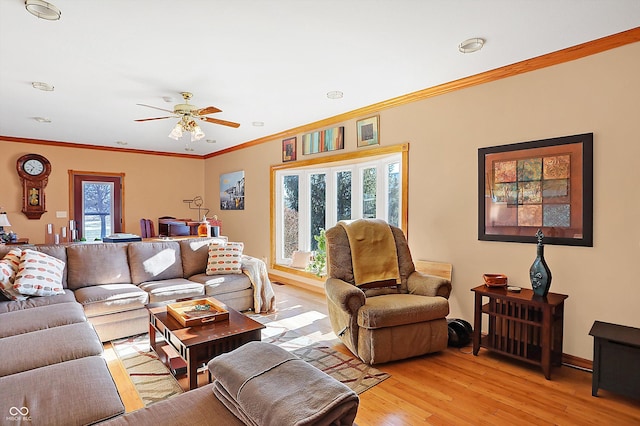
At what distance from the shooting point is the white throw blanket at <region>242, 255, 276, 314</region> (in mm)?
4074

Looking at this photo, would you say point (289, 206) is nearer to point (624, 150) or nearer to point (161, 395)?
point (161, 395)

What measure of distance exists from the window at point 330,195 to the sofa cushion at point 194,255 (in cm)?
166

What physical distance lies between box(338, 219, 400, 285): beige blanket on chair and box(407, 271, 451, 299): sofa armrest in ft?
0.49

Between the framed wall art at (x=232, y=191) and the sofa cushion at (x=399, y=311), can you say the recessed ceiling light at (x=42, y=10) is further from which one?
the framed wall art at (x=232, y=191)

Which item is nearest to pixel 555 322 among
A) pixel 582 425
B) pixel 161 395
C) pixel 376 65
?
pixel 582 425

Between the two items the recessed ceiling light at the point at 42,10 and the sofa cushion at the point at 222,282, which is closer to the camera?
the recessed ceiling light at the point at 42,10

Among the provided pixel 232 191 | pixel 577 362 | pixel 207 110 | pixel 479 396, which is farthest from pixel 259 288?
pixel 232 191

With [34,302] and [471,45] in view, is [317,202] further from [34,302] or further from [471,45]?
[34,302]

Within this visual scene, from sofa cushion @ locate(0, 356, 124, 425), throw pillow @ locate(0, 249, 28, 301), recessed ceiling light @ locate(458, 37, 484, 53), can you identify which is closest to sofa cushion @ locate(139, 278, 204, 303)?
throw pillow @ locate(0, 249, 28, 301)

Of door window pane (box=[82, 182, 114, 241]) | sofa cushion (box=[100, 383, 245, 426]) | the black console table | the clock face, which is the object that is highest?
the clock face

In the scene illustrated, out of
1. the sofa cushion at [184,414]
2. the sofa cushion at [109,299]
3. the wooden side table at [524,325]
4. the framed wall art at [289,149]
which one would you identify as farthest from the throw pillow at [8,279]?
the wooden side table at [524,325]

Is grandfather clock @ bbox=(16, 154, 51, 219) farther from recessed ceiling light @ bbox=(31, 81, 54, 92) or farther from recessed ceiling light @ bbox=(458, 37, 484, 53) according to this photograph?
recessed ceiling light @ bbox=(458, 37, 484, 53)

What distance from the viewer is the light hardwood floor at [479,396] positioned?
6.86 ft

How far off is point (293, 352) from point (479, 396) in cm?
148
